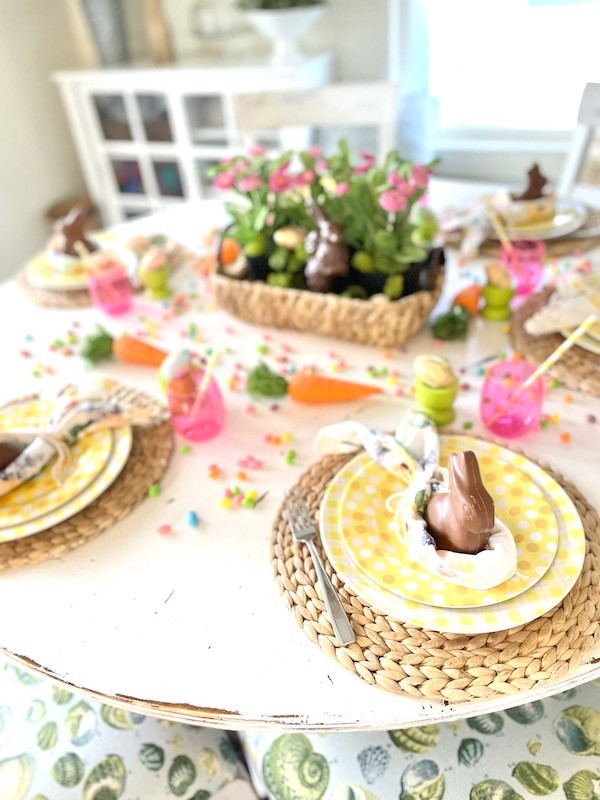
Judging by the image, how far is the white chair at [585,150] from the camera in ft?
4.30

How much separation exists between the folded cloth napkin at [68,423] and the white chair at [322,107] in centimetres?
113

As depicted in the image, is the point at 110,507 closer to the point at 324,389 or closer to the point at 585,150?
the point at 324,389

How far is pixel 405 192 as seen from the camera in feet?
3.40

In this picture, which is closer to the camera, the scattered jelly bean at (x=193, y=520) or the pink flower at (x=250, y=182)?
the scattered jelly bean at (x=193, y=520)

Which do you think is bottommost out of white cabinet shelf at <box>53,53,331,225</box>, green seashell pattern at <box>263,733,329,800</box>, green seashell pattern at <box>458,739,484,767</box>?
green seashell pattern at <box>263,733,329,800</box>

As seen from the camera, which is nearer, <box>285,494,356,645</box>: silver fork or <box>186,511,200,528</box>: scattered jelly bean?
<box>285,494,356,645</box>: silver fork

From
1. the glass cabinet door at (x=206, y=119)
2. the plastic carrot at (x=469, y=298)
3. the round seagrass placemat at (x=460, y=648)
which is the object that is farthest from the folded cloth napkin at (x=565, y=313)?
the glass cabinet door at (x=206, y=119)

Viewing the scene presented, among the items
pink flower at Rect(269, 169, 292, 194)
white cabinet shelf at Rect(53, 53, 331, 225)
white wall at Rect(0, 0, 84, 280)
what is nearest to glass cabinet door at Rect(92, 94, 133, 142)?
white cabinet shelf at Rect(53, 53, 331, 225)

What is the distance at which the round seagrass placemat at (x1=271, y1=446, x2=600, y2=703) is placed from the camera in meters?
0.64

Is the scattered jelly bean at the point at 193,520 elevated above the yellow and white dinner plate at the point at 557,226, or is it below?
below

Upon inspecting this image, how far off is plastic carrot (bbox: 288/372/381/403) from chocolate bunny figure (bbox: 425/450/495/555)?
1.14 ft

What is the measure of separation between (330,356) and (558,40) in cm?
189

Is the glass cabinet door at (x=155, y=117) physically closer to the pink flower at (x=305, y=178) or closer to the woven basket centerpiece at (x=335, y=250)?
the woven basket centerpiece at (x=335, y=250)

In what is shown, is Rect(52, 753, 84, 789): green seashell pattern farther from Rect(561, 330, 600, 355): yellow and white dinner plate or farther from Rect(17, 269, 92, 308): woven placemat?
Rect(561, 330, 600, 355): yellow and white dinner plate
